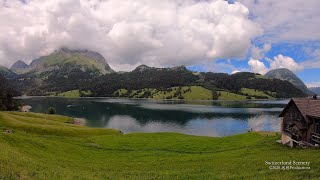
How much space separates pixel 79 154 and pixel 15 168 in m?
25.1

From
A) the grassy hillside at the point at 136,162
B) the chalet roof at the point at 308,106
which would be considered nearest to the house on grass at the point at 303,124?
the chalet roof at the point at 308,106

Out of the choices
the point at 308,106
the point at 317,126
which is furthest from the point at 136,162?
the point at 308,106

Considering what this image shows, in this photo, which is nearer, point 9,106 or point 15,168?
point 15,168

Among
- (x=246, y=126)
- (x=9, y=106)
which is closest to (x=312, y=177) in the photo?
(x=246, y=126)

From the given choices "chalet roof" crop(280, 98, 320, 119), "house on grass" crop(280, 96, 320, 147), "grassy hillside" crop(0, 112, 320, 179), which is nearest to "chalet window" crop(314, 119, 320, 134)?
"house on grass" crop(280, 96, 320, 147)

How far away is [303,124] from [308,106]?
3.97 metres

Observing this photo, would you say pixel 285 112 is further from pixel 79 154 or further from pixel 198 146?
pixel 79 154

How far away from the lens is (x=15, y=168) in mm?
24672

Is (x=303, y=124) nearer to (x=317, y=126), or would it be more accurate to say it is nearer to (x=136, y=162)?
(x=317, y=126)

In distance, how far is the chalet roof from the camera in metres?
51.7

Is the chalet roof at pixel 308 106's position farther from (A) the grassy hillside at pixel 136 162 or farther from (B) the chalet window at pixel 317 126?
(A) the grassy hillside at pixel 136 162

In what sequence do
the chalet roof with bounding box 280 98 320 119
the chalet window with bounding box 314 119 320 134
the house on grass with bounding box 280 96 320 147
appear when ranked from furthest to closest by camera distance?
the chalet roof with bounding box 280 98 320 119 < the house on grass with bounding box 280 96 320 147 < the chalet window with bounding box 314 119 320 134

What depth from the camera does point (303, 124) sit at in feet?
178

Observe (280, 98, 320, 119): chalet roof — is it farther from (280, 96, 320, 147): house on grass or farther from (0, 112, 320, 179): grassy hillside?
(0, 112, 320, 179): grassy hillside
